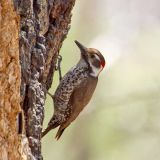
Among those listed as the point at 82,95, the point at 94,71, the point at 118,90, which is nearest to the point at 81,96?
the point at 82,95

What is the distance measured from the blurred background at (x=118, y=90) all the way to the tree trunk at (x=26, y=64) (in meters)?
5.11

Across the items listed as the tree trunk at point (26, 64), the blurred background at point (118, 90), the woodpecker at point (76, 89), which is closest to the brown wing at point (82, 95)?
the woodpecker at point (76, 89)

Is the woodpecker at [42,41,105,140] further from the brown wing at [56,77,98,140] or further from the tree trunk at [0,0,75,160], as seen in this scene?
the tree trunk at [0,0,75,160]

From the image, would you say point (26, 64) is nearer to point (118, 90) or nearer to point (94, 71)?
point (94, 71)

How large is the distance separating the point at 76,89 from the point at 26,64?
2.21m

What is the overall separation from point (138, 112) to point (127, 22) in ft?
4.54

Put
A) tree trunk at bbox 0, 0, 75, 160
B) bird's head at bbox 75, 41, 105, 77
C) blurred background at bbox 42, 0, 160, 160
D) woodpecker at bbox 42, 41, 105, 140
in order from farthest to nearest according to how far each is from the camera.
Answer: blurred background at bbox 42, 0, 160, 160
bird's head at bbox 75, 41, 105, 77
woodpecker at bbox 42, 41, 105, 140
tree trunk at bbox 0, 0, 75, 160

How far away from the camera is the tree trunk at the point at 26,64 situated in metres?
3.37

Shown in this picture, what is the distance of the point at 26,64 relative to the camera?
12.1 feet

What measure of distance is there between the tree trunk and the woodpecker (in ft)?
4.43

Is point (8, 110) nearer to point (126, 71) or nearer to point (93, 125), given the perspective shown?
point (93, 125)

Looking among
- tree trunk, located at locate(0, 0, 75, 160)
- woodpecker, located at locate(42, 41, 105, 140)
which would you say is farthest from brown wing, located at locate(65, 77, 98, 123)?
tree trunk, located at locate(0, 0, 75, 160)

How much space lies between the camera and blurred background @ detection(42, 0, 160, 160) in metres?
9.87

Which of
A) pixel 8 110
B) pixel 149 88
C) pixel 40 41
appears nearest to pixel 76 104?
pixel 40 41
